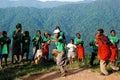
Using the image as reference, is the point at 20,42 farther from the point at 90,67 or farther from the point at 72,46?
the point at 90,67

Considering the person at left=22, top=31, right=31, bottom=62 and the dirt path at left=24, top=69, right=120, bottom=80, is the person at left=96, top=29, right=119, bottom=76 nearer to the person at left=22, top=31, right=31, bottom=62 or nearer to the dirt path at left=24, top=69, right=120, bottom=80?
the dirt path at left=24, top=69, right=120, bottom=80

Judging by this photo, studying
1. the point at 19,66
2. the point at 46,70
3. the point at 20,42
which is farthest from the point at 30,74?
the point at 20,42

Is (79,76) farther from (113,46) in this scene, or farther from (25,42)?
(25,42)

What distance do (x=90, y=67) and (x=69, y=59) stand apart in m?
2.09

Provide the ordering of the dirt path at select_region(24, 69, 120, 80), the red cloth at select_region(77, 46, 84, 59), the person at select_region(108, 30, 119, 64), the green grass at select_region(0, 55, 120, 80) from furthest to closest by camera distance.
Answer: the red cloth at select_region(77, 46, 84, 59)
the person at select_region(108, 30, 119, 64)
the green grass at select_region(0, 55, 120, 80)
the dirt path at select_region(24, 69, 120, 80)

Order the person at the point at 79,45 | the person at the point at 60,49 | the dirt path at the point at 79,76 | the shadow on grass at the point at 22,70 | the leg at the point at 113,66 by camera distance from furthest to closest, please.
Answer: the person at the point at 79,45 → the leg at the point at 113,66 → the shadow on grass at the point at 22,70 → the dirt path at the point at 79,76 → the person at the point at 60,49

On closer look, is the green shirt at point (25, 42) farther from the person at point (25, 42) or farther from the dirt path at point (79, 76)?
the dirt path at point (79, 76)

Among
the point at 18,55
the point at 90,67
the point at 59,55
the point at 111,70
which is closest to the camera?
the point at 59,55

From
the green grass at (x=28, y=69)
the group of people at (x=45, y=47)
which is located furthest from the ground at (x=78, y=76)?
the green grass at (x=28, y=69)

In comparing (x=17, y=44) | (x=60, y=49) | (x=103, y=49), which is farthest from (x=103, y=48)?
(x=17, y=44)

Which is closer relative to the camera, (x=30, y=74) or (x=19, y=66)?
(x=30, y=74)

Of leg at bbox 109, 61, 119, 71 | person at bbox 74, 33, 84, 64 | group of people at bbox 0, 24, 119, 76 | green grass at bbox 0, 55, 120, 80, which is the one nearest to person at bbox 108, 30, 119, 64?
group of people at bbox 0, 24, 119, 76

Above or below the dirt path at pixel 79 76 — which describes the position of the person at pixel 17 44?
above

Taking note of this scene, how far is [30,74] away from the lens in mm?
15750
